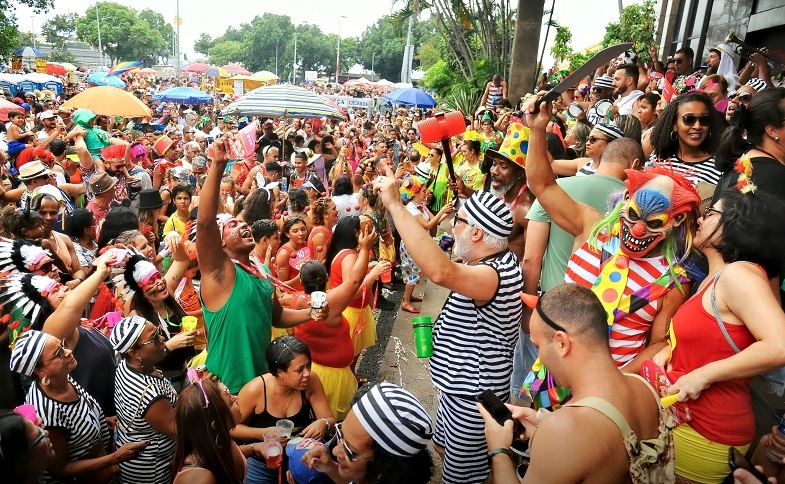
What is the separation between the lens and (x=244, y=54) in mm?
113812

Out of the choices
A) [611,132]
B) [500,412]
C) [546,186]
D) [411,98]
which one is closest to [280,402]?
[500,412]

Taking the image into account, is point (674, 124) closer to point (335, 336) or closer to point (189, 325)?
point (335, 336)

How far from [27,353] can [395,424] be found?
1.89m

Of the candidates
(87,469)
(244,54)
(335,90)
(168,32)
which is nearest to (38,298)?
(87,469)

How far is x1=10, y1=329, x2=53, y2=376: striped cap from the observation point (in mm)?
3008

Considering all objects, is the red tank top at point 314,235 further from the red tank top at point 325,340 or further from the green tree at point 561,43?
the green tree at point 561,43

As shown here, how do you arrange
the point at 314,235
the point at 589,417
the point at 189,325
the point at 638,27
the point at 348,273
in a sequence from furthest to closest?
the point at 638,27 → the point at 314,235 → the point at 348,273 → the point at 189,325 → the point at 589,417

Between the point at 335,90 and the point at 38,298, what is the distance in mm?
53840

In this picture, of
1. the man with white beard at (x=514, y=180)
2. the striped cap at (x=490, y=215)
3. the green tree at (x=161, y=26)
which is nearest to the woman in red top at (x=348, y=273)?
the man with white beard at (x=514, y=180)

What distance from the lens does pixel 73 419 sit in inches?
123

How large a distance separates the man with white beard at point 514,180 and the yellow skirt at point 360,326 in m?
1.67

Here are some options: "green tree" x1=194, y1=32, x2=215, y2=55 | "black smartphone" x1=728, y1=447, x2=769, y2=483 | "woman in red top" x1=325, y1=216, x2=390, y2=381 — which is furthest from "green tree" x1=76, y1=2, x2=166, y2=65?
"black smartphone" x1=728, y1=447, x2=769, y2=483

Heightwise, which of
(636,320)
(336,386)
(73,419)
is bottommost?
(336,386)

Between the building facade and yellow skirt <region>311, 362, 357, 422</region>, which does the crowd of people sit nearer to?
yellow skirt <region>311, 362, 357, 422</region>
